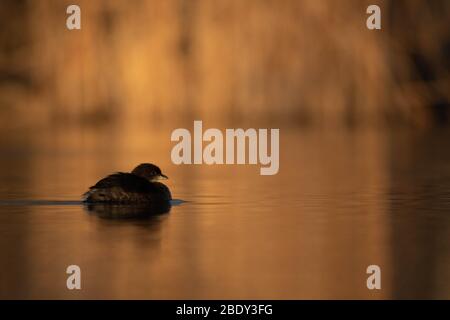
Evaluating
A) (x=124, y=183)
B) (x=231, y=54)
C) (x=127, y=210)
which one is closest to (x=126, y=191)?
(x=124, y=183)

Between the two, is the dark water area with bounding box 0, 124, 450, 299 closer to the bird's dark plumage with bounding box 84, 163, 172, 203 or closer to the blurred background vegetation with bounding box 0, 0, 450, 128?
the bird's dark plumage with bounding box 84, 163, 172, 203

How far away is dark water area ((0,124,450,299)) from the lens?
759 cm

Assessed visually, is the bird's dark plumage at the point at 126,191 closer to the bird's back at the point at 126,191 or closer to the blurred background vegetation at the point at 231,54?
the bird's back at the point at 126,191

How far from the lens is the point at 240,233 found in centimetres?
984

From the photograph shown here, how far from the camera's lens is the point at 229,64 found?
2211cm

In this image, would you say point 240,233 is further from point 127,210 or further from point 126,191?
point 126,191

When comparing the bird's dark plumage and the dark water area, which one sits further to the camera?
the bird's dark plumage

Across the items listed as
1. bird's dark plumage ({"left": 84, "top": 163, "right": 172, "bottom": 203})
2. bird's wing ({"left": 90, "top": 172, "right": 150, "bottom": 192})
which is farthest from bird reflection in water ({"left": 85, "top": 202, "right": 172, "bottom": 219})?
bird's wing ({"left": 90, "top": 172, "right": 150, "bottom": 192})

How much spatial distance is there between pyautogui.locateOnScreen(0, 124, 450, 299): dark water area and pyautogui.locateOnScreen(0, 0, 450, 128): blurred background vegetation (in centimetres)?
434

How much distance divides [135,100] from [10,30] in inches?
150

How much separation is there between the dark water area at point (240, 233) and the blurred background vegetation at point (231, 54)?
14.3 ft

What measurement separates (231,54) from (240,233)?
12645mm

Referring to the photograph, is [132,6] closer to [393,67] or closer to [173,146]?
Answer: [173,146]

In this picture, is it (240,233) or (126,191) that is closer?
(240,233)
